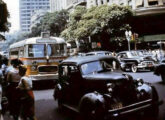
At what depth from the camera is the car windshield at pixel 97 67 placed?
27.2 ft

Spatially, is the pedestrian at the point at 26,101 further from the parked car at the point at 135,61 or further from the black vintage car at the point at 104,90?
the parked car at the point at 135,61

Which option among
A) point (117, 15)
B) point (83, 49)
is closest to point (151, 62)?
point (117, 15)

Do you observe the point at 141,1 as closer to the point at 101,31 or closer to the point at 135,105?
the point at 101,31

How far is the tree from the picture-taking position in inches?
1694

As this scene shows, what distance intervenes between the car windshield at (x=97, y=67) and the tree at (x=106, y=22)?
34415 mm

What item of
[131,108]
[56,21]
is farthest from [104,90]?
[56,21]

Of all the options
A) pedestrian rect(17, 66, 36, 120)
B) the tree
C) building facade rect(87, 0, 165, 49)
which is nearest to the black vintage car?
pedestrian rect(17, 66, 36, 120)

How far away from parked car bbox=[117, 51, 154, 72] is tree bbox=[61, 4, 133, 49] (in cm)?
1888

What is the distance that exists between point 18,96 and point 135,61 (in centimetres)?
1640

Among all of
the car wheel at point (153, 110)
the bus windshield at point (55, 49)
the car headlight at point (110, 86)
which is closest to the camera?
the car headlight at point (110, 86)

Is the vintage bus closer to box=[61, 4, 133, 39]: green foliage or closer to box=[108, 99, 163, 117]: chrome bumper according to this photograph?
box=[108, 99, 163, 117]: chrome bumper

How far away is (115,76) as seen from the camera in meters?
7.52

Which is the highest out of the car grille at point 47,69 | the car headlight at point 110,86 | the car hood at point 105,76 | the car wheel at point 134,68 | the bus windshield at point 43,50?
the bus windshield at point 43,50

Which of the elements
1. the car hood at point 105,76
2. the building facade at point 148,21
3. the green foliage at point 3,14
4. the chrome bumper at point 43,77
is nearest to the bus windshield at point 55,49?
the chrome bumper at point 43,77
